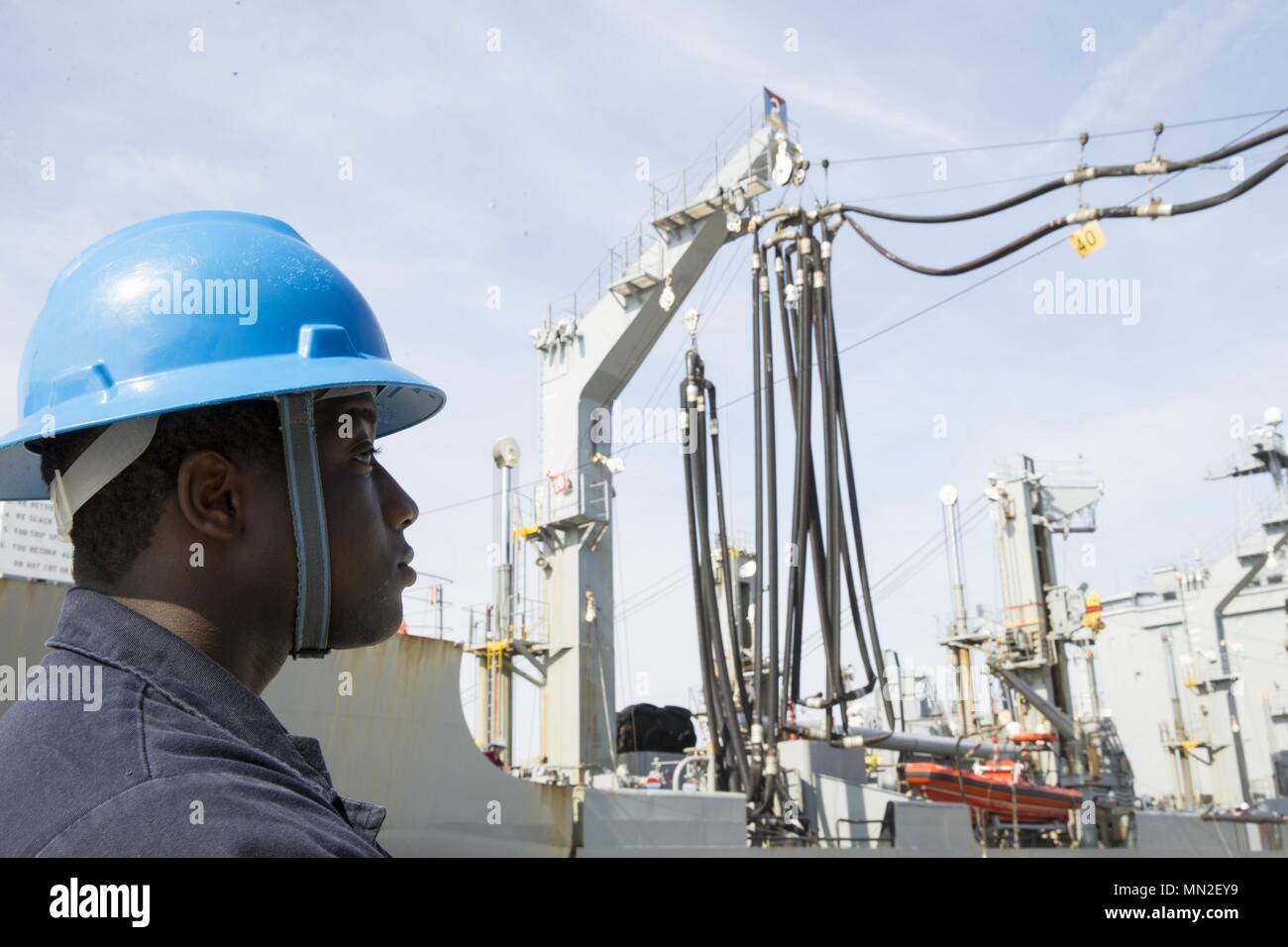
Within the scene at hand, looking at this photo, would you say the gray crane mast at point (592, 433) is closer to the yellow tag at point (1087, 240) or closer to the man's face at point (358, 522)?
the yellow tag at point (1087, 240)

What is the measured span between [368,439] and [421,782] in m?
9.61

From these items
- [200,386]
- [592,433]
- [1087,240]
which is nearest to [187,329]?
[200,386]

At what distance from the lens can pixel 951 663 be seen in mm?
24859

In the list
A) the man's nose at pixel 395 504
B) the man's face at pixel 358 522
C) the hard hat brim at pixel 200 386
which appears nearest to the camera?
the hard hat brim at pixel 200 386

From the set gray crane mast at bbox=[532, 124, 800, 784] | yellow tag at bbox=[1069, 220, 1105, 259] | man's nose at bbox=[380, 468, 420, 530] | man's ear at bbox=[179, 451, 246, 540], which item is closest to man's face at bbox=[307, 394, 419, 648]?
man's nose at bbox=[380, 468, 420, 530]

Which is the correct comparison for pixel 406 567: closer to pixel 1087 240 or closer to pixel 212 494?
pixel 212 494

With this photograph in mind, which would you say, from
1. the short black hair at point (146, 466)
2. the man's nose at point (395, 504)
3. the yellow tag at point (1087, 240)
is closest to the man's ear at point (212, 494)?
the short black hair at point (146, 466)

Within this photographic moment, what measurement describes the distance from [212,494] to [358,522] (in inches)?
7.2

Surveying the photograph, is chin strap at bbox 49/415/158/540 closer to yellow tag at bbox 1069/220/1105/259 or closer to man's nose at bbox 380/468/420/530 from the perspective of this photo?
man's nose at bbox 380/468/420/530

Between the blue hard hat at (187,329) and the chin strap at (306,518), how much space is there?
4 centimetres

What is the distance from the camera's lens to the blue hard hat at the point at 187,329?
44.8 inches

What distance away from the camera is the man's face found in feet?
4.05

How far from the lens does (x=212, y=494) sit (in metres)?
1.13
